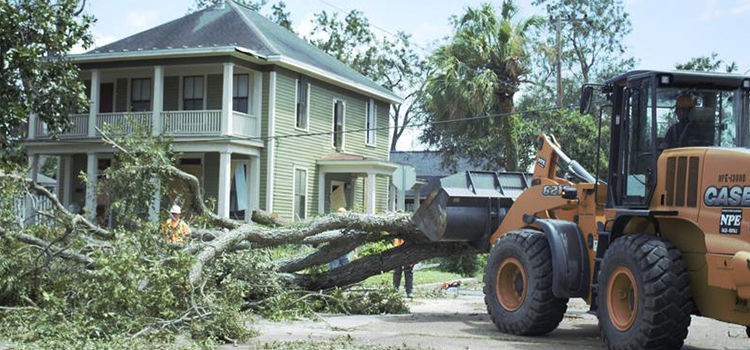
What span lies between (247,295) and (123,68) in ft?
59.3

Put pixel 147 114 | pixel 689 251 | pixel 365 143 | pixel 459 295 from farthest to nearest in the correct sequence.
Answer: pixel 365 143 → pixel 147 114 → pixel 459 295 → pixel 689 251

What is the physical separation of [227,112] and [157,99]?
97.9 inches

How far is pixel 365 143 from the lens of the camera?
112 feet

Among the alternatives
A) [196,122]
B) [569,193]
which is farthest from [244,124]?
[569,193]

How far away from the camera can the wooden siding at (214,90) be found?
2862cm

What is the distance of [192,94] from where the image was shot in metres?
29.1

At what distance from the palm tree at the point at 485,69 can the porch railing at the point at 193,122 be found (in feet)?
26.5

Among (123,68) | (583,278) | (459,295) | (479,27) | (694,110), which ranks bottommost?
(459,295)

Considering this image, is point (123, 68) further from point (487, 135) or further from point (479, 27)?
point (487, 135)

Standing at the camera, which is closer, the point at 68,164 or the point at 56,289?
the point at 56,289

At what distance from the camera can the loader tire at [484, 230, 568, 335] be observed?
10148 mm

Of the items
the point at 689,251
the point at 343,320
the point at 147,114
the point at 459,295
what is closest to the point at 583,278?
the point at 689,251

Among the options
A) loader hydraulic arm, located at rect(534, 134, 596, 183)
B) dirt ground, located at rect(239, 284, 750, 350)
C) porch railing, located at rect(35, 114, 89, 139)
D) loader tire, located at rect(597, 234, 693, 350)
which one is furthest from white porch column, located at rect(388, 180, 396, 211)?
loader tire, located at rect(597, 234, 693, 350)

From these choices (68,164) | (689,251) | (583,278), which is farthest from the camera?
(68,164)
